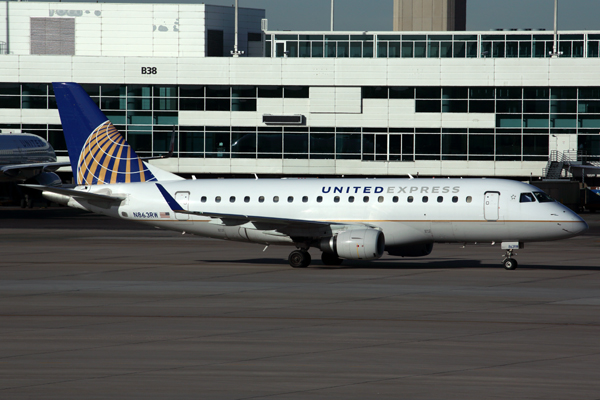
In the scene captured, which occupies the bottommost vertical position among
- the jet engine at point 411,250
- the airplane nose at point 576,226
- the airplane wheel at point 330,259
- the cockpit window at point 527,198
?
the airplane wheel at point 330,259

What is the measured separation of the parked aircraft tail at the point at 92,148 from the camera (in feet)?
115

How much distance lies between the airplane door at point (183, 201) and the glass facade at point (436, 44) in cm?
7400

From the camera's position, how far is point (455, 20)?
14112 cm

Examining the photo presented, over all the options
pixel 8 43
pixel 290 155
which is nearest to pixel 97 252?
pixel 290 155

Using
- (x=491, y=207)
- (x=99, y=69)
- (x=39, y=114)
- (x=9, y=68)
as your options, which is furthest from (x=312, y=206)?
(x=9, y=68)

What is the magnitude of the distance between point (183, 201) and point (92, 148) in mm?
5013

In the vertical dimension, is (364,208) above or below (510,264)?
above

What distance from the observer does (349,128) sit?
83.6 metres

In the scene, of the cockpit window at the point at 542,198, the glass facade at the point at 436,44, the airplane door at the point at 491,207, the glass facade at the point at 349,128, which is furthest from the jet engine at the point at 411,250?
the glass facade at the point at 436,44

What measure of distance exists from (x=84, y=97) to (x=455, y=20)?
114939 millimetres

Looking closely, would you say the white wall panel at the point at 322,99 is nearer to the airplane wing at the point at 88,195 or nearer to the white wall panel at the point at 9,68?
the white wall panel at the point at 9,68

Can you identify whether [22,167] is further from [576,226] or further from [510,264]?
[576,226]

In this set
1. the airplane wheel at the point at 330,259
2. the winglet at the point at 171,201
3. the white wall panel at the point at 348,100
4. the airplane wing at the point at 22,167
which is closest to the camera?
the airplane wheel at the point at 330,259

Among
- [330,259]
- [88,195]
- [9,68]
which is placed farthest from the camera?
[9,68]
